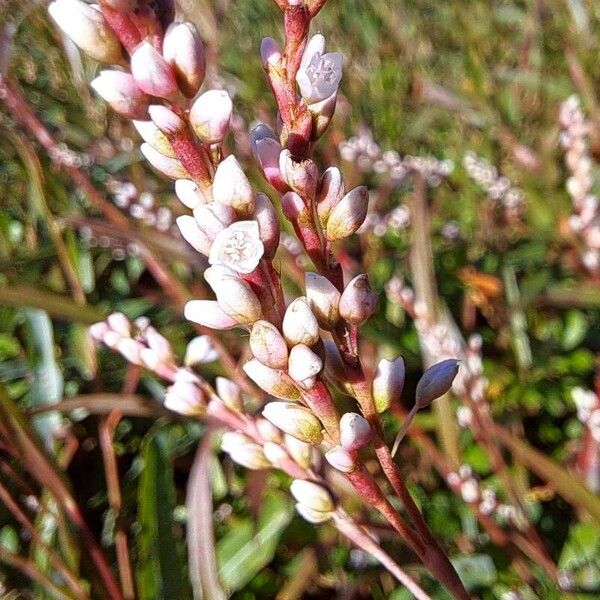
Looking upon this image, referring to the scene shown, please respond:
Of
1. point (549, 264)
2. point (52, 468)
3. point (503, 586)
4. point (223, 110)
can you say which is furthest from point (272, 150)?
point (549, 264)

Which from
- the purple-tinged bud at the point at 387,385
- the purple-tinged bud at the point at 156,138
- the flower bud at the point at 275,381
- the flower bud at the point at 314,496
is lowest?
the flower bud at the point at 314,496

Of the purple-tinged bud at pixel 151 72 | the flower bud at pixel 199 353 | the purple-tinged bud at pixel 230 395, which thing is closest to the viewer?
the purple-tinged bud at pixel 151 72

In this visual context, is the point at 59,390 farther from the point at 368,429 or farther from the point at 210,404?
the point at 368,429

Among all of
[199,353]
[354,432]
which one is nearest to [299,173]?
[354,432]

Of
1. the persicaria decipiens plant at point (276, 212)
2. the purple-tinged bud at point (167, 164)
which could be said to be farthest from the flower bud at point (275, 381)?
the purple-tinged bud at point (167, 164)

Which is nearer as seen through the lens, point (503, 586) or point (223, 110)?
point (223, 110)

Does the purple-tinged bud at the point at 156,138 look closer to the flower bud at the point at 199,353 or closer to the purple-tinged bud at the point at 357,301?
the purple-tinged bud at the point at 357,301
